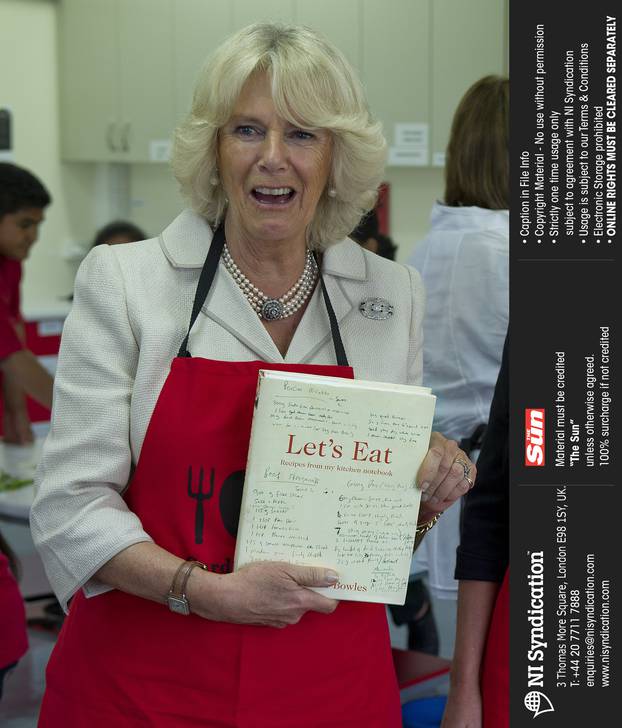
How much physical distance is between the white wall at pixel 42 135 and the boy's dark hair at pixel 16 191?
2989 millimetres

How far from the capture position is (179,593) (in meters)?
1.50

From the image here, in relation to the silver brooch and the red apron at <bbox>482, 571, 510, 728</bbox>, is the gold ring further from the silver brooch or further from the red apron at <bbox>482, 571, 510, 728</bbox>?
the silver brooch


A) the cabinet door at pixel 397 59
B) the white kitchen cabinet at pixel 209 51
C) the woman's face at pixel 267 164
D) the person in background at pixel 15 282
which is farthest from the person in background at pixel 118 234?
the woman's face at pixel 267 164

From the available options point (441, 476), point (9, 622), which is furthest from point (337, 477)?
point (9, 622)

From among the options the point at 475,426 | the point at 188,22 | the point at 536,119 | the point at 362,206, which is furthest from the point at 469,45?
the point at 536,119

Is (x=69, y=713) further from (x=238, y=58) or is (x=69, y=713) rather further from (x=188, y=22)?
(x=188, y=22)

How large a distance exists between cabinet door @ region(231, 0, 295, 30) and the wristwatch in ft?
16.9

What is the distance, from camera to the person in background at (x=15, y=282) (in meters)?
4.02

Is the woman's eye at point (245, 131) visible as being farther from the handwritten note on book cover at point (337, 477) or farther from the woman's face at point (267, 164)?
the handwritten note on book cover at point (337, 477)

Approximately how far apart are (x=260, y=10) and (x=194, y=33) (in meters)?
0.50

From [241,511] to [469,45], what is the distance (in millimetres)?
4440

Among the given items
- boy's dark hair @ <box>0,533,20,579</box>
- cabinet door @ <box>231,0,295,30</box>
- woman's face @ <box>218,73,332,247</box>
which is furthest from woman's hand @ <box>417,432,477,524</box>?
cabinet door @ <box>231,0,295,30</box>

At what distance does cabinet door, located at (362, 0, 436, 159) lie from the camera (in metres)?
5.68

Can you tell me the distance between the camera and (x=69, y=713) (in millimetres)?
1657
